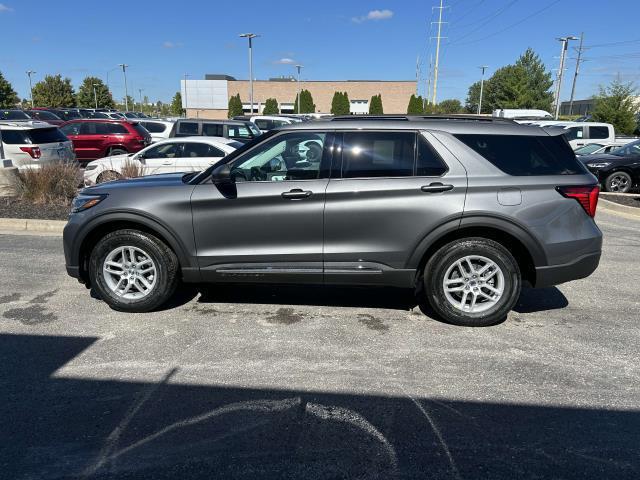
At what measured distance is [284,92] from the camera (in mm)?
73688

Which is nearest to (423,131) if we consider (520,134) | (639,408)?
(520,134)

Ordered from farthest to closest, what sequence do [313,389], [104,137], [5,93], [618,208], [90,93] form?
1. [90,93]
2. [5,93]
3. [104,137]
4. [618,208]
5. [313,389]

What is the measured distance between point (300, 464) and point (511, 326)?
2.71 m

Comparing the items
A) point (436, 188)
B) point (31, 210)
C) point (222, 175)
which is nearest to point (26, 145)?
point (31, 210)

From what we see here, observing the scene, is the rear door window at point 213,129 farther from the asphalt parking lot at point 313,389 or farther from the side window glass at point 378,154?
the side window glass at point 378,154

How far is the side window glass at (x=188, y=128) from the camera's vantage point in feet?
52.1

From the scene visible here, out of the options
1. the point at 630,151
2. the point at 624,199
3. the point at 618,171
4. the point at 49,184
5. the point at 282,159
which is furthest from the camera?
the point at 630,151

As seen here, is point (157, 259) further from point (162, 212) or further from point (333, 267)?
point (333, 267)

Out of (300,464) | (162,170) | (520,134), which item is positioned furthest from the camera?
(162,170)

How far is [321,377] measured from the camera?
11.8 feet

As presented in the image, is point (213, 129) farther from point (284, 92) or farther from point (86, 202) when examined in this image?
point (284, 92)

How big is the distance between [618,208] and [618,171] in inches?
114

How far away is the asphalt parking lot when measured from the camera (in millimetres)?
2711

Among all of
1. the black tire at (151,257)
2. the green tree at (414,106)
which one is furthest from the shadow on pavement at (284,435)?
the green tree at (414,106)
